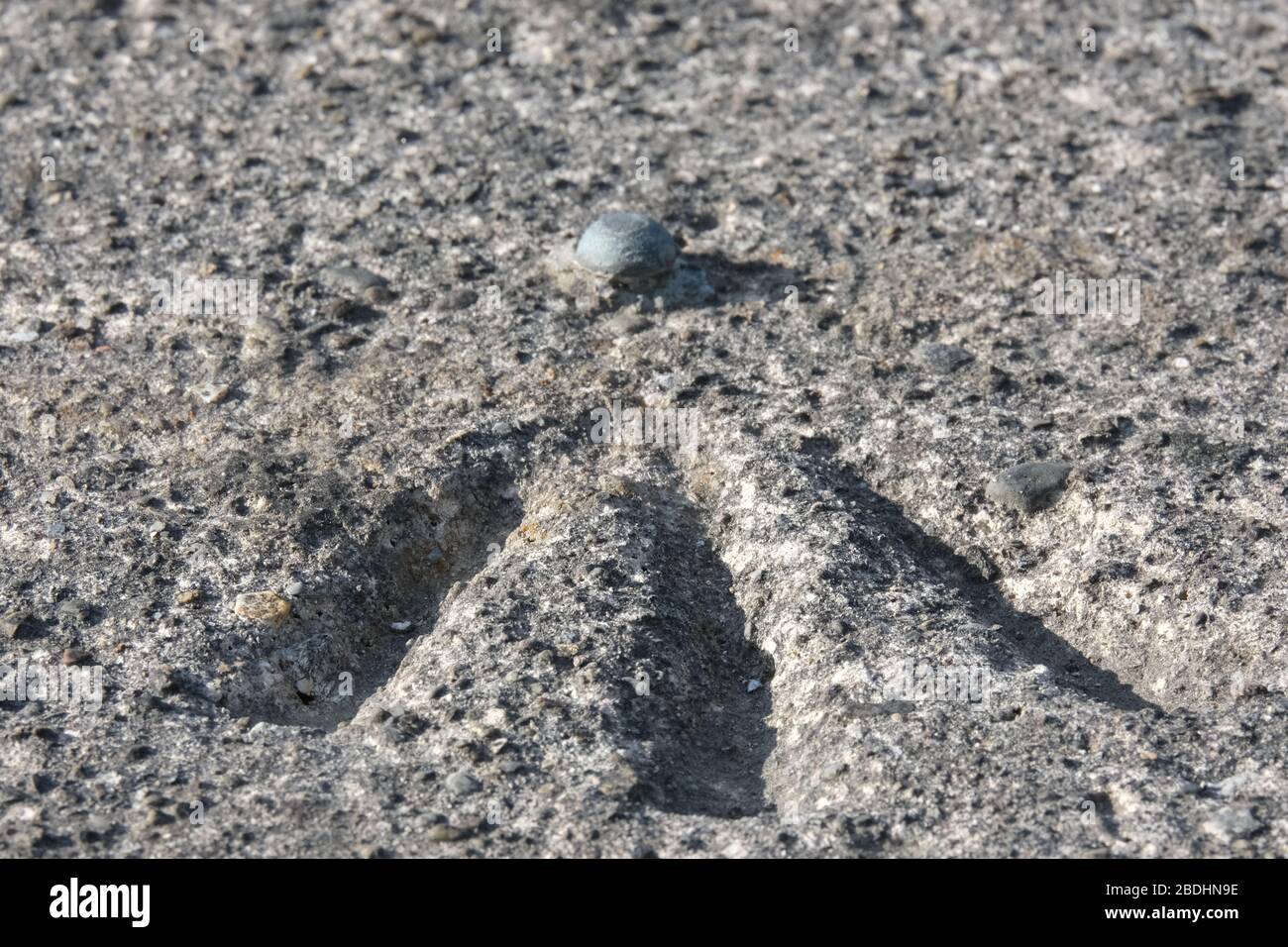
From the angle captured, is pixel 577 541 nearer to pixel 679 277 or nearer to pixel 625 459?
pixel 625 459

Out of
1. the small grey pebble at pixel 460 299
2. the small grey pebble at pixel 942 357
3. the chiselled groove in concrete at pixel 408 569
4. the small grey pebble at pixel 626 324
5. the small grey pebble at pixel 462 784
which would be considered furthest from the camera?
the small grey pebble at pixel 460 299

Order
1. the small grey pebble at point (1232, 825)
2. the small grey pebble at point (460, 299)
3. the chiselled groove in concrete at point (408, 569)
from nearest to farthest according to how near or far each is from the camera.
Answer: the small grey pebble at point (1232, 825), the chiselled groove in concrete at point (408, 569), the small grey pebble at point (460, 299)

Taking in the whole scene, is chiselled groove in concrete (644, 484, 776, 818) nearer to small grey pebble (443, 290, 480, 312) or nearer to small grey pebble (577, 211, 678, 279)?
small grey pebble (577, 211, 678, 279)

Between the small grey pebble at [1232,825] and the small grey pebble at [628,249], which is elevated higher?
the small grey pebble at [628,249]

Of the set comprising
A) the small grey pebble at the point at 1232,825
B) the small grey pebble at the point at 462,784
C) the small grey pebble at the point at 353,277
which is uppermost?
the small grey pebble at the point at 353,277

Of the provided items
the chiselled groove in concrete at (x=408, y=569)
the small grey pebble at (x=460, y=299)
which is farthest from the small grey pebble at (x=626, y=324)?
the chiselled groove in concrete at (x=408, y=569)

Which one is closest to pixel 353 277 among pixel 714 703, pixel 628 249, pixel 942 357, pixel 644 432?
pixel 628 249

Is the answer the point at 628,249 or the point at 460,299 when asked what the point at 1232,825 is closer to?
the point at 628,249

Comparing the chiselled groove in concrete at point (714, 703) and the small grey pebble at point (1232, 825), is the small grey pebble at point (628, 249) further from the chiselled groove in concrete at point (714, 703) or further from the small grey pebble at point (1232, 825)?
the small grey pebble at point (1232, 825)
